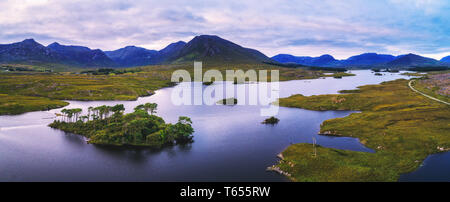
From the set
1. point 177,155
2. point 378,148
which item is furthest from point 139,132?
point 378,148

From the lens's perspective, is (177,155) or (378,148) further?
(177,155)

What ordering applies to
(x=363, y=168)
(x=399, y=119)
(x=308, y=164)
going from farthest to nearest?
(x=399, y=119) → (x=308, y=164) → (x=363, y=168)

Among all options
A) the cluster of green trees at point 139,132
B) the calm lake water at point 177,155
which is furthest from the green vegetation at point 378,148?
the cluster of green trees at point 139,132

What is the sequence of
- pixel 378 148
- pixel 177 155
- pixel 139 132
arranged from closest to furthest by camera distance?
pixel 378 148, pixel 177 155, pixel 139 132

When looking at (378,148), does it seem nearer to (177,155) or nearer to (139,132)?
(177,155)

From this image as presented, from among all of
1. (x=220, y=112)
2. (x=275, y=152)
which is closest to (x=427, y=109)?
(x=275, y=152)

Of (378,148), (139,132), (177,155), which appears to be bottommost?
(177,155)

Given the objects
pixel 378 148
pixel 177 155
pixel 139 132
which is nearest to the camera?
pixel 378 148
